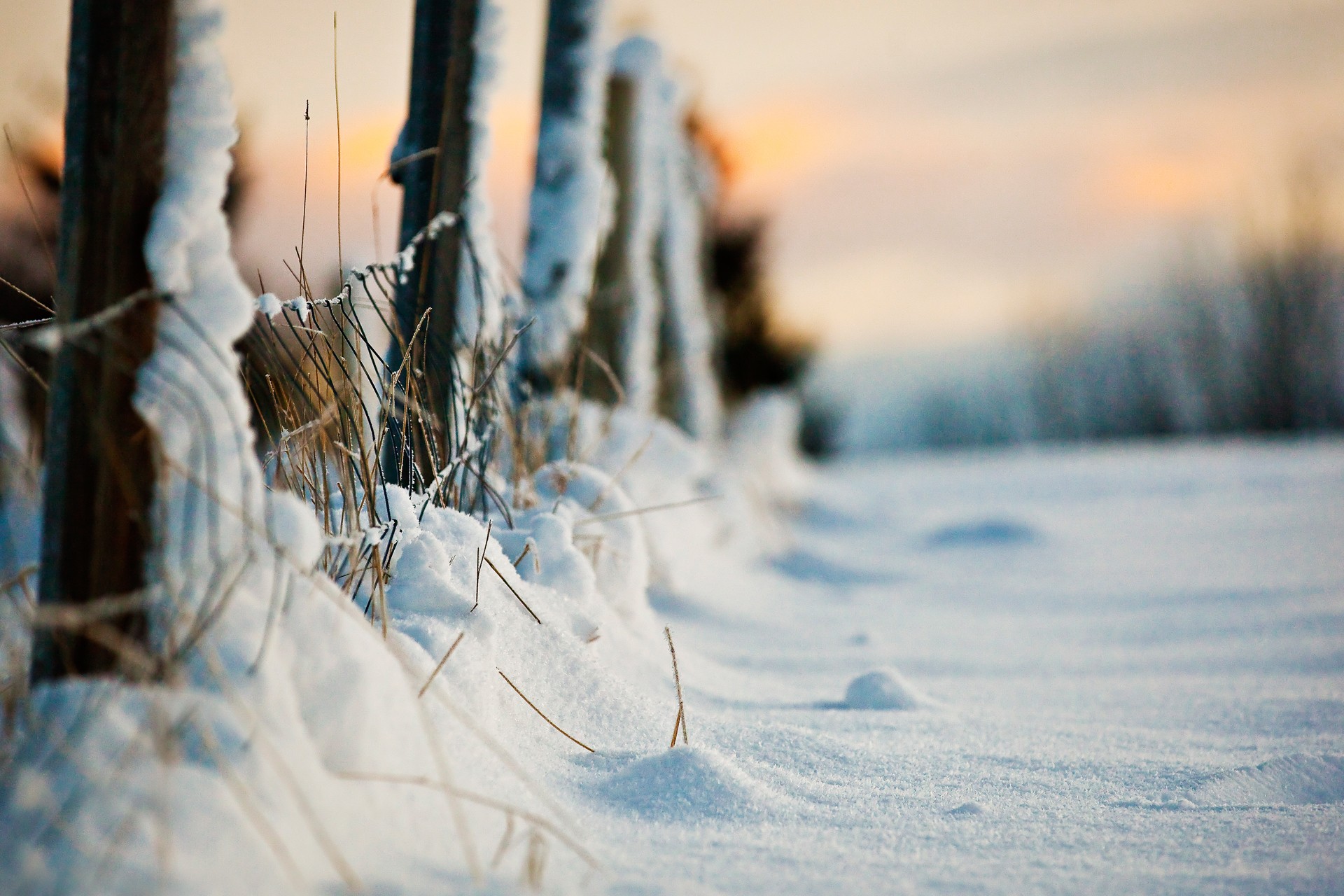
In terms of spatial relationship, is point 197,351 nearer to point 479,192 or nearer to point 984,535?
point 479,192

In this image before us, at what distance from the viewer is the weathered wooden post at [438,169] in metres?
1.71

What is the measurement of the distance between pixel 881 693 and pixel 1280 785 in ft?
1.99

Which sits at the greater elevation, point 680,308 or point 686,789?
point 680,308

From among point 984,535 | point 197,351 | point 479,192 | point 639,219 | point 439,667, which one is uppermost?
point 639,219

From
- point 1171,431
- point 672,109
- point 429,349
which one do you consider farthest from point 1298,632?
point 1171,431

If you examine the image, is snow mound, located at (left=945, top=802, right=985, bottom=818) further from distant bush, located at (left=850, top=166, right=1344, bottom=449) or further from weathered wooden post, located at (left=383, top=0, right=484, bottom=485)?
distant bush, located at (left=850, top=166, right=1344, bottom=449)

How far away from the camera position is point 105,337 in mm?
830

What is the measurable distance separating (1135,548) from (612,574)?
349 cm

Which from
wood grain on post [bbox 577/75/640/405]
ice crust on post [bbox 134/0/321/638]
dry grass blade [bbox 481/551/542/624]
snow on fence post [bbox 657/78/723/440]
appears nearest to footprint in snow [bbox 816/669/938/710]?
dry grass blade [bbox 481/551/542/624]

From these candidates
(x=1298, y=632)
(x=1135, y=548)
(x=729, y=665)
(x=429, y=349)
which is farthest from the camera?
(x=1135, y=548)

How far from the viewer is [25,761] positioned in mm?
770

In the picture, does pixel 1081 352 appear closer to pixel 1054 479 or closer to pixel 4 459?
pixel 1054 479

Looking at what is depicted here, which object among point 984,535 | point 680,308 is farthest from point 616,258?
point 984,535

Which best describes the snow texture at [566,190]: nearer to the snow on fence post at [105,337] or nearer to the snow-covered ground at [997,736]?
the snow-covered ground at [997,736]
